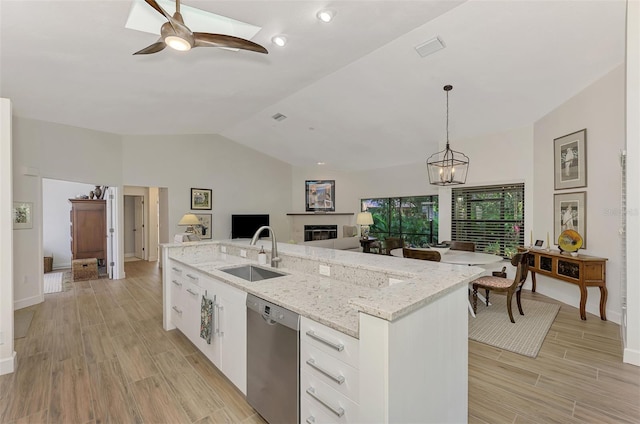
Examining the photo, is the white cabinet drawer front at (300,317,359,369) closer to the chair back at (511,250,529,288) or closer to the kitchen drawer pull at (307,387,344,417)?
the kitchen drawer pull at (307,387,344,417)

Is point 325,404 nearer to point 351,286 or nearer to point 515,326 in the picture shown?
point 351,286

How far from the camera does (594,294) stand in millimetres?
3783

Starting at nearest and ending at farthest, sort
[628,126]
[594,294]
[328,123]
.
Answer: [628,126]
[594,294]
[328,123]

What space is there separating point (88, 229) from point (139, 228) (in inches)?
92.1

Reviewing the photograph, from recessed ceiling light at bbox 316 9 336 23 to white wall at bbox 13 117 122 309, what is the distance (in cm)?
499

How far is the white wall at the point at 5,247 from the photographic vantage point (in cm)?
244

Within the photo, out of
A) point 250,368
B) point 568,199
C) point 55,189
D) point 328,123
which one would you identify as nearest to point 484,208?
point 568,199

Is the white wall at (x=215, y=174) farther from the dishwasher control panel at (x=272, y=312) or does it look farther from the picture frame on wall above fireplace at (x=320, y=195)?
the dishwasher control panel at (x=272, y=312)

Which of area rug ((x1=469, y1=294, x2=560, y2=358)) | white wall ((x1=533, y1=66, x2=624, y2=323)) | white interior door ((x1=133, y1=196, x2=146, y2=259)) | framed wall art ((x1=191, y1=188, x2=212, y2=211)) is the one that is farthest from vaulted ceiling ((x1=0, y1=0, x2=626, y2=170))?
white interior door ((x1=133, y1=196, x2=146, y2=259))

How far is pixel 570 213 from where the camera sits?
4.14 meters

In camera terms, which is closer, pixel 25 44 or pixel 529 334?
pixel 25 44

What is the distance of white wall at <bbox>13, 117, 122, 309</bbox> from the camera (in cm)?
431

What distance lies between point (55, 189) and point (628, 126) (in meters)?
10.3

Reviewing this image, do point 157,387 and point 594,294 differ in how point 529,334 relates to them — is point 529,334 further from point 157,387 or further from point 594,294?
point 157,387
